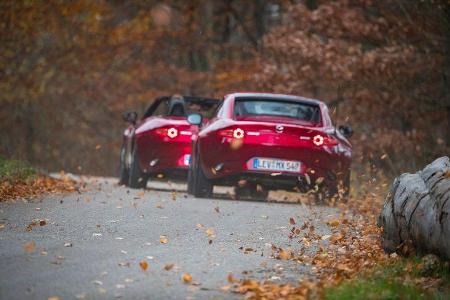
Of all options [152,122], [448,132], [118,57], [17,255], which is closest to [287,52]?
[448,132]

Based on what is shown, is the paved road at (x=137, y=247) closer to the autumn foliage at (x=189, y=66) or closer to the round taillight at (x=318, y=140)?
the round taillight at (x=318, y=140)

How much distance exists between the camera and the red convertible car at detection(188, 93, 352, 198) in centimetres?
1595

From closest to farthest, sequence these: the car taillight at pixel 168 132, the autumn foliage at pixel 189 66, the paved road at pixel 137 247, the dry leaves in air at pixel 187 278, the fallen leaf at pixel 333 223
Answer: the paved road at pixel 137 247 < the dry leaves in air at pixel 187 278 < the fallen leaf at pixel 333 223 < the car taillight at pixel 168 132 < the autumn foliage at pixel 189 66

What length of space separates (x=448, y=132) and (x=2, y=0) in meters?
16.9

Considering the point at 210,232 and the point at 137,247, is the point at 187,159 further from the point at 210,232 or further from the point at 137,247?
the point at 137,247

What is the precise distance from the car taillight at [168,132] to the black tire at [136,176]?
71cm

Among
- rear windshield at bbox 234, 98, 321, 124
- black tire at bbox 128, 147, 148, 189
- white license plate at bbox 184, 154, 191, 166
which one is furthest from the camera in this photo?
black tire at bbox 128, 147, 148, 189

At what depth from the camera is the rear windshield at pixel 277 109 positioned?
16.5 meters

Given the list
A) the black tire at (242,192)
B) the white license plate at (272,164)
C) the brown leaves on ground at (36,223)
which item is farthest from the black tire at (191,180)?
the brown leaves on ground at (36,223)

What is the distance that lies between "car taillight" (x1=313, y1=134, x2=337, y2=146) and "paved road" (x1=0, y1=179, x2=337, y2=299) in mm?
1095

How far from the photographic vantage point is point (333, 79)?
86.1 feet

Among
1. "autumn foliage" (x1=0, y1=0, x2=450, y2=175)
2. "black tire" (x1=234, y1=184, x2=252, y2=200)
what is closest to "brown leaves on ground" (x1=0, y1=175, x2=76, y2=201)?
"black tire" (x1=234, y1=184, x2=252, y2=200)

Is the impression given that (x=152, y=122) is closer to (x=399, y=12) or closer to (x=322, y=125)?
(x=322, y=125)

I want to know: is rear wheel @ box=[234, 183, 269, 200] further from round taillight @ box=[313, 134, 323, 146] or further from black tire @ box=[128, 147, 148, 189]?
round taillight @ box=[313, 134, 323, 146]
